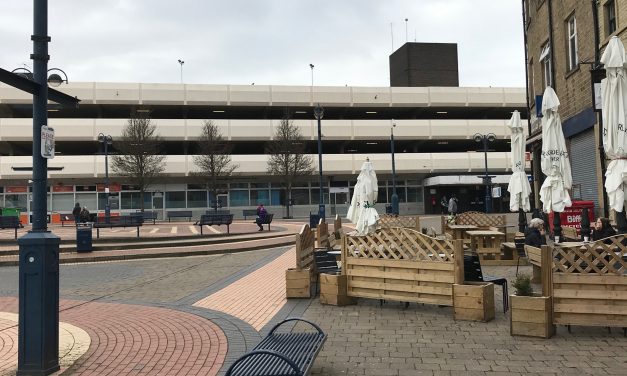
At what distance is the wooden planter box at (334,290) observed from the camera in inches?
305

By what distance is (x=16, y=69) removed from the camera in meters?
6.81

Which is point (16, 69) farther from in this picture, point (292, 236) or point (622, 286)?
point (292, 236)

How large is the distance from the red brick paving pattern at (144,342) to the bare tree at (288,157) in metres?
36.4

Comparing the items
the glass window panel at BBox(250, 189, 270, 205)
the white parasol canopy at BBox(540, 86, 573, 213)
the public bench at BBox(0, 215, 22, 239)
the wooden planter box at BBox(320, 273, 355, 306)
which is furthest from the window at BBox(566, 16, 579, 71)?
the glass window panel at BBox(250, 189, 270, 205)

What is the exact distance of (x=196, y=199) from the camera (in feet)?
155

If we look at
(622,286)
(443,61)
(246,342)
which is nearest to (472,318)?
(622,286)

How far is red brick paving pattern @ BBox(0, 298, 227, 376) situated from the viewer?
5.05 metres

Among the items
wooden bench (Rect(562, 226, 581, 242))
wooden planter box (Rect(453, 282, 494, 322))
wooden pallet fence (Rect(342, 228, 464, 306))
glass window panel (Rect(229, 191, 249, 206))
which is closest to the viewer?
wooden planter box (Rect(453, 282, 494, 322))

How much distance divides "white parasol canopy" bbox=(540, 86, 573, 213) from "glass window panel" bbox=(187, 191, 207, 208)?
1516 inches

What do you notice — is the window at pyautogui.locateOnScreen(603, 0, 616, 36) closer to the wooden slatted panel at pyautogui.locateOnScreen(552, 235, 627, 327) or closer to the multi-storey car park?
the wooden slatted panel at pyautogui.locateOnScreen(552, 235, 627, 327)

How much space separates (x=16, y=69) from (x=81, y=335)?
3.71m

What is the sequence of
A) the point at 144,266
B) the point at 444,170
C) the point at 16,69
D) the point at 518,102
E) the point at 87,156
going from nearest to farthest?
the point at 16,69 → the point at 144,266 → the point at 87,156 → the point at 444,170 → the point at 518,102

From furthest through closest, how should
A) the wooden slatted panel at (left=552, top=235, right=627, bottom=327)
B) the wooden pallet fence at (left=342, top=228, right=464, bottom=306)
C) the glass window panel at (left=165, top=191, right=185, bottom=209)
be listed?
the glass window panel at (left=165, top=191, right=185, bottom=209)
the wooden pallet fence at (left=342, top=228, right=464, bottom=306)
the wooden slatted panel at (left=552, top=235, right=627, bottom=327)

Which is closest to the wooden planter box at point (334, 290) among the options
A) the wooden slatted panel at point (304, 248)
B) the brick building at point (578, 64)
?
the wooden slatted panel at point (304, 248)
